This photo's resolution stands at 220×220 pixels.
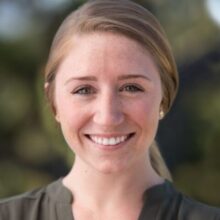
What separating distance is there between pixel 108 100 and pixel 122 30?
17cm

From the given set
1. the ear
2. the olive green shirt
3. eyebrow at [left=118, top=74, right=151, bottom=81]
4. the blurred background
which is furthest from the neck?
the blurred background

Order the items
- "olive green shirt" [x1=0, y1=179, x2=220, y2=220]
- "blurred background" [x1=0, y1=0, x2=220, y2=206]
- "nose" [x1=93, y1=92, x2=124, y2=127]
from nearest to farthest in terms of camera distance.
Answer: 1. "nose" [x1=93, y1=92, x2=124, y2=127]
2. "olive green shirt" [x1=0, y1=179, x2=220, y2=220]
3. "blurred background" [x1=0, y1=0, x2=220, y2=206]

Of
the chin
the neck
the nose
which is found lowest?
the neck

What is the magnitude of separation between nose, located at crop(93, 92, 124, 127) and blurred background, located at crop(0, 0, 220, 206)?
411 centimetres

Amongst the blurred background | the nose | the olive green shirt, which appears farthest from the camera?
the blurred background

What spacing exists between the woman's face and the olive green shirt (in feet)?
0.43

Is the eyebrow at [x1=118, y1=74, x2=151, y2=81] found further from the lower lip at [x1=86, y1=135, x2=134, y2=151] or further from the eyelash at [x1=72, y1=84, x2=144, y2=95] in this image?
the lower lip at [x1=86, y1=135, x2=134, y2=151]

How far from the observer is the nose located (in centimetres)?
161

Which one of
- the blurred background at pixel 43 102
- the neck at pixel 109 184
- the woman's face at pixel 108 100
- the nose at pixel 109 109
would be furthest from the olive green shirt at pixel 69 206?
the blurred background at pixel 43 102

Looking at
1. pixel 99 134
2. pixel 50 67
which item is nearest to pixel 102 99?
pixel 99 134

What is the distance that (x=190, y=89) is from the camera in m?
6.33

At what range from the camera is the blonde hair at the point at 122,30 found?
5.42 ft

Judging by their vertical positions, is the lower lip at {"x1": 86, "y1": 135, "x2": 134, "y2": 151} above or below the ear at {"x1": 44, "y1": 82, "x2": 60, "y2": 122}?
below

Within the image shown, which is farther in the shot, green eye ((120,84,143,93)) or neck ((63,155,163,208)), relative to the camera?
neck ((63,155,163,208))
